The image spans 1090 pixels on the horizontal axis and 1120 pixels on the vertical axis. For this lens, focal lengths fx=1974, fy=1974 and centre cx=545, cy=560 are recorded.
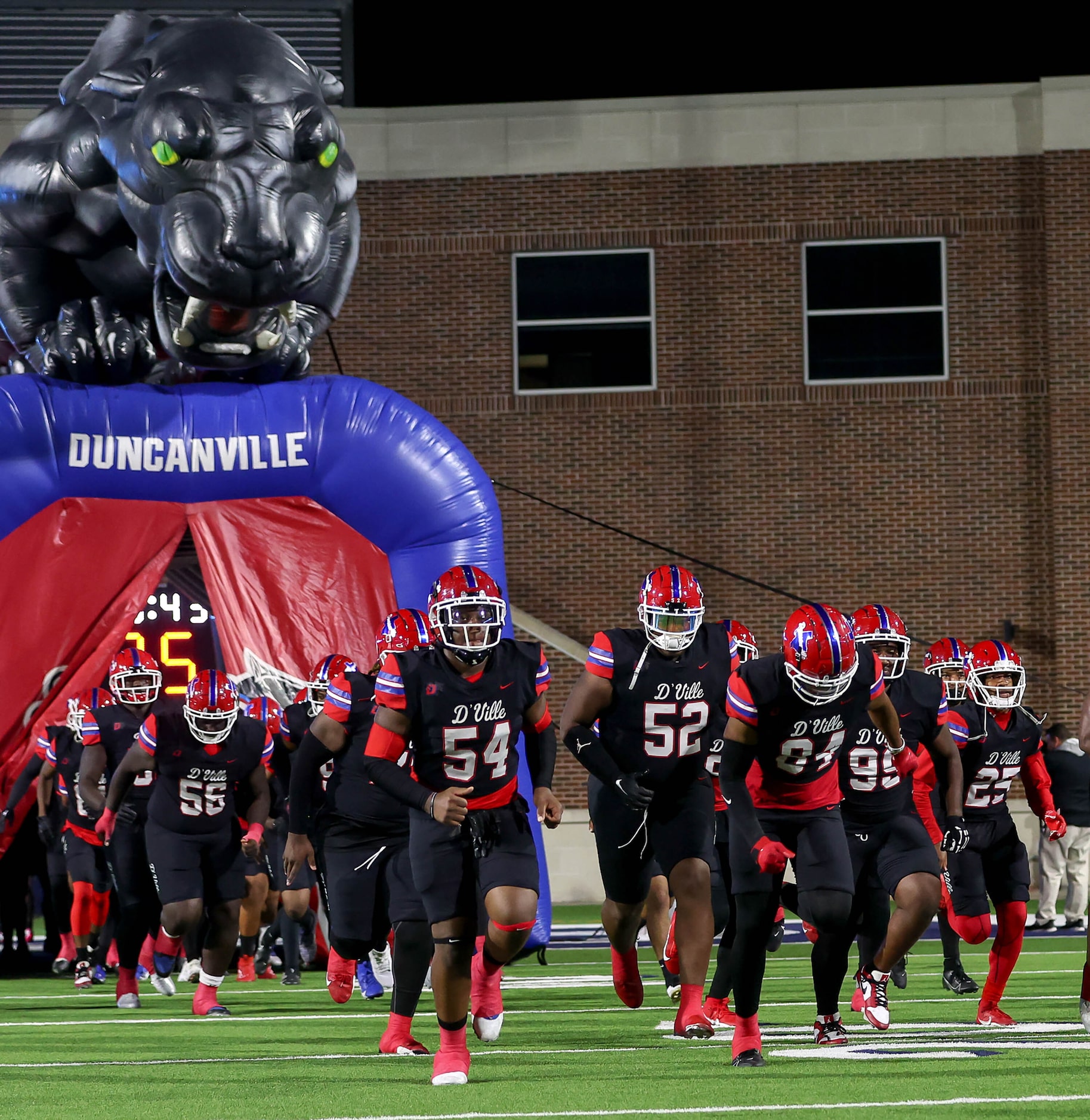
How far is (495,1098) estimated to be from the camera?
5.86 meters

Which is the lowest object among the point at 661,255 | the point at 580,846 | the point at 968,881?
the point at 580,846

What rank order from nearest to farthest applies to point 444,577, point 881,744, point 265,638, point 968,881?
point 444,577, point 881,744, point 968,881, point 265,638

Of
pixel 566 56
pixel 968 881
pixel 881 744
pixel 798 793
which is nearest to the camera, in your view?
pixel 798 793

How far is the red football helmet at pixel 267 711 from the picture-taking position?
11383mm

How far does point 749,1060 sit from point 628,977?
202 centimetres

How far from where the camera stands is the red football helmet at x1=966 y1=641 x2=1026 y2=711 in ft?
30.4

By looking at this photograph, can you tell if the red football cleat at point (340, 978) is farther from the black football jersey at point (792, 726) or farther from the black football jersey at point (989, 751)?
the black football jersey at point (989, 751)

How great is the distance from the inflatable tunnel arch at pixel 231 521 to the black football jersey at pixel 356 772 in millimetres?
3692

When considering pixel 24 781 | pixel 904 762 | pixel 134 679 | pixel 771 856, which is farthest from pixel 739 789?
pixel 24 781

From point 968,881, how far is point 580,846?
1105 centimetres

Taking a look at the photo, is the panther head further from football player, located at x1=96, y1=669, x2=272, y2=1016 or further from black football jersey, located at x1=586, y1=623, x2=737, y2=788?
black football jersey, located at x1=586, y1=623, x2=737, y2=788

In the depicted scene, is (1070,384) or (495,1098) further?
(1070,384)

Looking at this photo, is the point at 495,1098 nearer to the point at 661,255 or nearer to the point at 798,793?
the point at 798,793

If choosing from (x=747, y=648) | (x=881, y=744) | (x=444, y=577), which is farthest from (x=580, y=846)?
(x=444, y=577)
